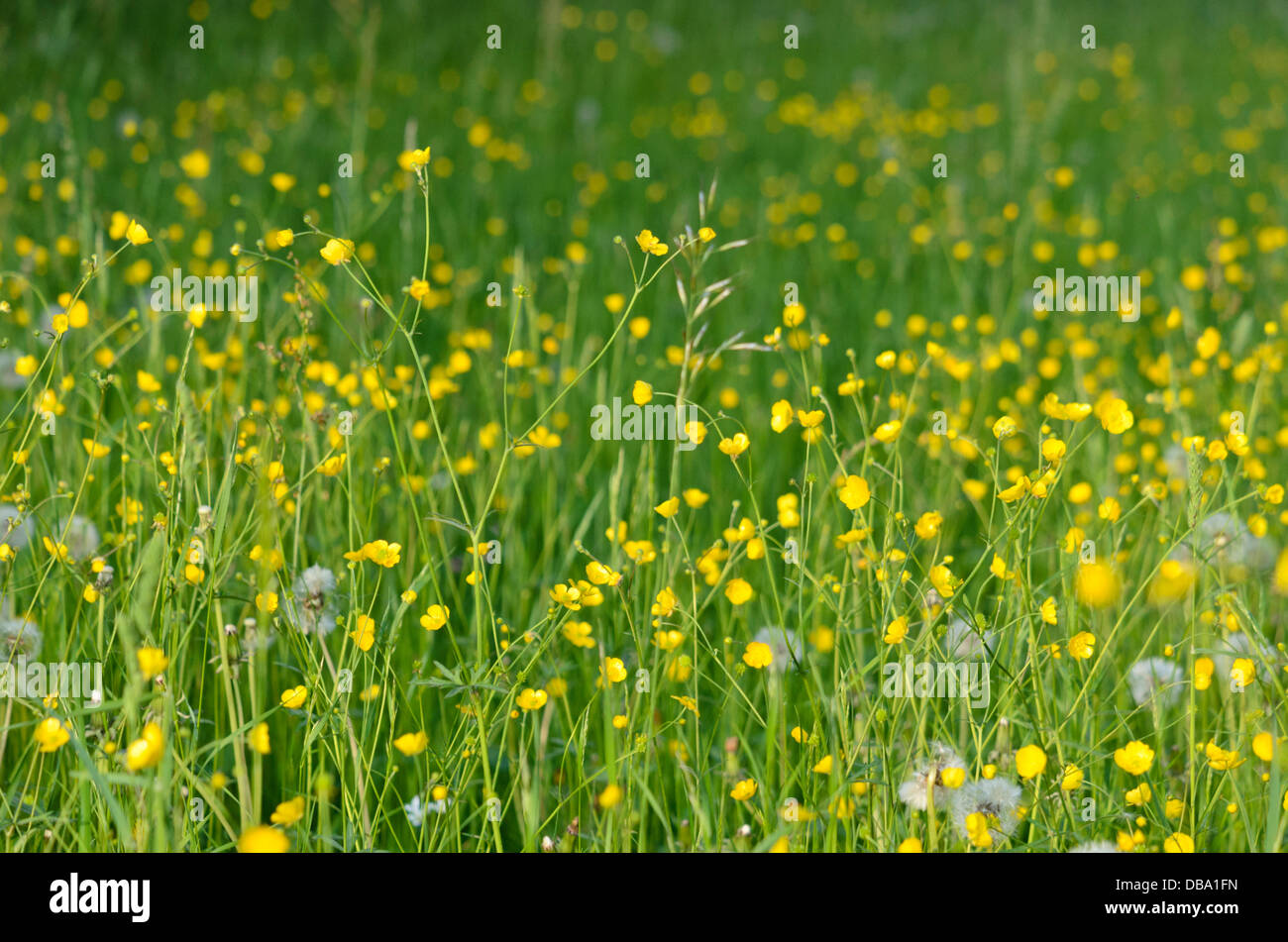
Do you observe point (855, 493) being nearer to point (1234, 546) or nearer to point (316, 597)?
point (1234, 546)

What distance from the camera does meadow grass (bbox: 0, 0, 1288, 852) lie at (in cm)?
176

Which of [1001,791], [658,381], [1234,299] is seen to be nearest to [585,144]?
[658,381]

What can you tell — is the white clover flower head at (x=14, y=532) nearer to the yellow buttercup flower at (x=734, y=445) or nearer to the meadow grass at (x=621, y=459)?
the meadow grass at (x=621, y=459)

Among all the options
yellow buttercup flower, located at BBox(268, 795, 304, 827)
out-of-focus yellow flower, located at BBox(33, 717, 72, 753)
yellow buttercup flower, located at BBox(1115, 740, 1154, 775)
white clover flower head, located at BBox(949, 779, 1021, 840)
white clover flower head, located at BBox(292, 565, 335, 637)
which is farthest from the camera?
white clover flower head, located at BBox(292, 565, 335, 637)

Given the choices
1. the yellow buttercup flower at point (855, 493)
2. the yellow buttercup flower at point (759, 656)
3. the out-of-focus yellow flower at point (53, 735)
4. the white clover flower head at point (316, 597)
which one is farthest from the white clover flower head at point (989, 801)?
the out-of-focus yellow flower at point (53, 735)

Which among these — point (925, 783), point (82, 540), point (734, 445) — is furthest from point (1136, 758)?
point (82, 540)

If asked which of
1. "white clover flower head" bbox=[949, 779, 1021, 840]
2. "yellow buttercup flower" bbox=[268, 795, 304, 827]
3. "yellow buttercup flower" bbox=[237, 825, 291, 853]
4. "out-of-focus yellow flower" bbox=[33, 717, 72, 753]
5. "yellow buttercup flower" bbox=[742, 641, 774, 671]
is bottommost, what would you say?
"white clover flower head" bbox=[949, 779, 1021, 840]

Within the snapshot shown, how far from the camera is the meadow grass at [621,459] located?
176 cm

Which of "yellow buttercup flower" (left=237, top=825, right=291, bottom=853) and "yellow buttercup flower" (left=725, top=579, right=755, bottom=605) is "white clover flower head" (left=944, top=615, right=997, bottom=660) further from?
"yellow buttercup flower" (left=237, top=825, right=291, bottom=853)

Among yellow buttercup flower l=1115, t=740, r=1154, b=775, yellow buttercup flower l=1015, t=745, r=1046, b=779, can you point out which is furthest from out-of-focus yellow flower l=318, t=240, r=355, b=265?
yellow buttercup flower l=1115, t=740, r=1154, b=775
